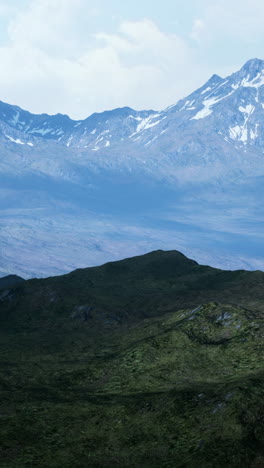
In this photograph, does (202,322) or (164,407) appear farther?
(202,322)

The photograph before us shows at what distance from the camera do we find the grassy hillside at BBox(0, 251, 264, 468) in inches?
1652

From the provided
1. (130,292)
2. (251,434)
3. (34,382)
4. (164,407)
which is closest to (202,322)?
(34,382)

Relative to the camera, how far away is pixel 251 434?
136ft

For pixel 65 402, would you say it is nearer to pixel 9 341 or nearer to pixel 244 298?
pixel 9 341

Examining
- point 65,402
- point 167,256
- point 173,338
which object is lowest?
point 65,402

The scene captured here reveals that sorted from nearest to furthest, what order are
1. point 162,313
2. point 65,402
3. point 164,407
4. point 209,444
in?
point 209,444
point 164,407
point 65,402
point 162,313

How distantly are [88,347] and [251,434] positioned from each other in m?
45.2

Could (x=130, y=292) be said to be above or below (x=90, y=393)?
above

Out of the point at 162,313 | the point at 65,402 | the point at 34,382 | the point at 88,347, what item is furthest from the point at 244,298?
the point at 65,402

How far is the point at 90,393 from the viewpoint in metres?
58.1

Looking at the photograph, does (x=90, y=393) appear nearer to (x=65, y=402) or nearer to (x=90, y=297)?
(x=65, y=402)

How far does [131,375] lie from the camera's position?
209 feet

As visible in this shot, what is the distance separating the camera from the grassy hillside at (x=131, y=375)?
4197cm

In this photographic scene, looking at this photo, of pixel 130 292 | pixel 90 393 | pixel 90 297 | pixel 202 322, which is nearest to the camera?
pixel 90 393
